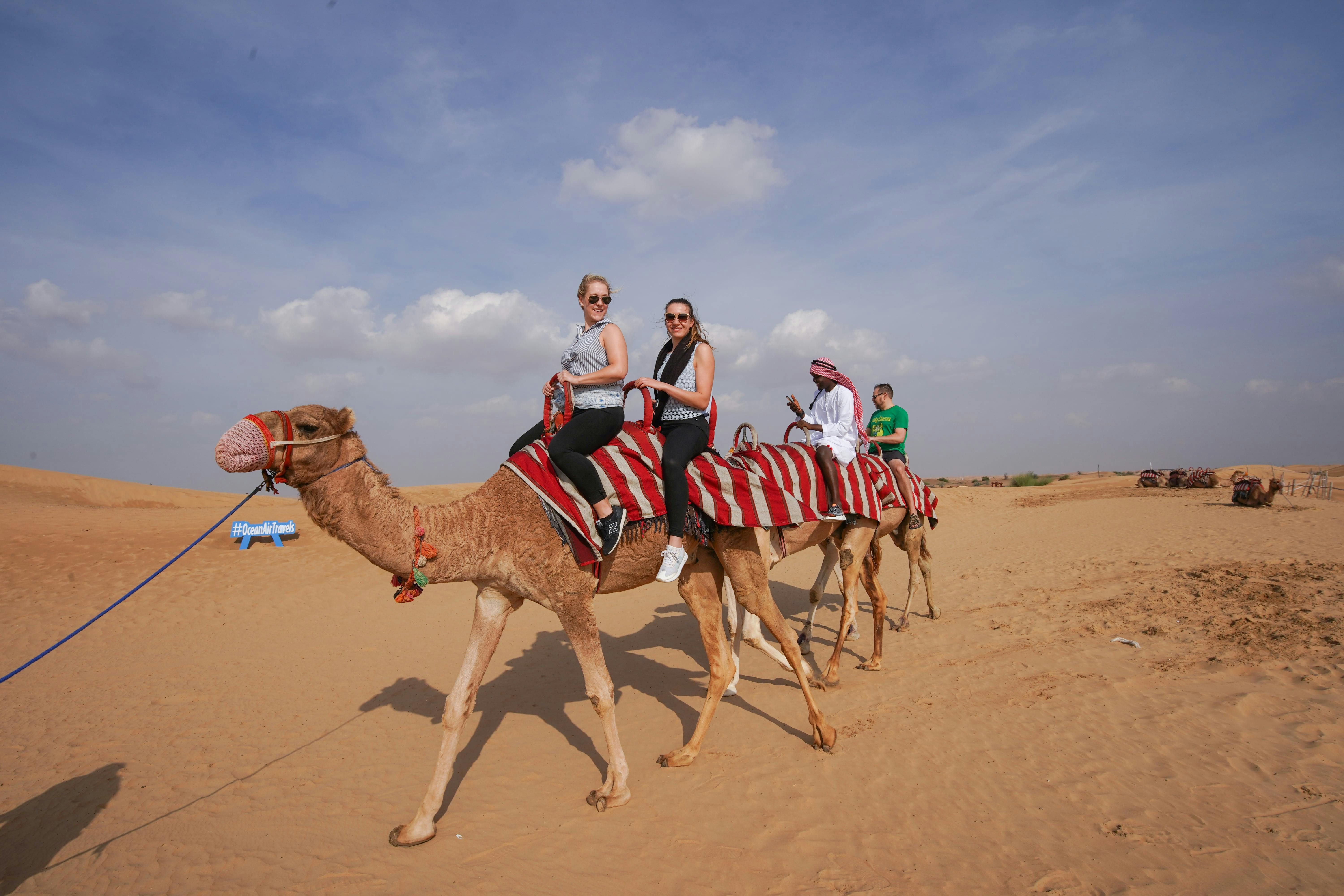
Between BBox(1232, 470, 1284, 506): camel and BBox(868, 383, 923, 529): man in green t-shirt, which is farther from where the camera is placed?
BBox(1232, 470, 1284, 506): camel

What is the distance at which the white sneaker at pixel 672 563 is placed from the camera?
4.29 m

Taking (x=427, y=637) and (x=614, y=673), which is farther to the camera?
(x=427, y=637)

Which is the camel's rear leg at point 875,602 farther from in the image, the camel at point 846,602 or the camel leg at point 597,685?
the camel leg at point 597,685

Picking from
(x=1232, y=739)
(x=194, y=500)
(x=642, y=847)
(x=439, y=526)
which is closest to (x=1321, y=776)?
(x=1232, y=739)

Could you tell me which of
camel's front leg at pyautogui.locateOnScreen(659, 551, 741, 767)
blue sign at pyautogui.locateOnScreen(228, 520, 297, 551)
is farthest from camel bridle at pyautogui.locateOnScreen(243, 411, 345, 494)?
blue sign at pyautogui.locateOnScreen(228, 520, 297, 551)

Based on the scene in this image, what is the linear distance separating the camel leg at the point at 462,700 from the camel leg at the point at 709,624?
Result: 155 cm

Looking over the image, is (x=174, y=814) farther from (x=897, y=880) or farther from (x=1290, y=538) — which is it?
(x=1290, y=538)

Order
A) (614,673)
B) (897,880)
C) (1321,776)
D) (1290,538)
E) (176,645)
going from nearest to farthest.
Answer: (897,880), (1321,776), (614,673), (176,645), (1290,538)

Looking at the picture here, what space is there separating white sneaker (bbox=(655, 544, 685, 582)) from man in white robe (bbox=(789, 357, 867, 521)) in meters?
2.25

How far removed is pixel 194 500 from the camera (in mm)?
25797

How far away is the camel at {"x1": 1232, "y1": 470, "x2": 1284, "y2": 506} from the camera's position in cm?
1881

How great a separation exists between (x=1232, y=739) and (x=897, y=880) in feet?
11.2

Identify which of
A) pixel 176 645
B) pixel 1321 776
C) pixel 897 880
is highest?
pixel 1321 776

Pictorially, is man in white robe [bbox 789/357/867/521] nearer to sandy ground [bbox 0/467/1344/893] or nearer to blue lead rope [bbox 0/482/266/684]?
sandy ground [bbox 0/467/1344/893]
